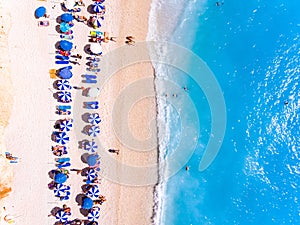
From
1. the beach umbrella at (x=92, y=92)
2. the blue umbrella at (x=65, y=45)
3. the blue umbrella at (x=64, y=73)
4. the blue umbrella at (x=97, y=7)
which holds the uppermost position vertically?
the blue umbrella at (x=97, y=7)

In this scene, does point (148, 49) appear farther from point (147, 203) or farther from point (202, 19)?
point (147, 203)

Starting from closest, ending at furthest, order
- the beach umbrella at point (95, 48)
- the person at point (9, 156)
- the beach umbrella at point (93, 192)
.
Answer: the person at point (9, 156), the beach umbrella at point (93, 192), the beach umbrella at point (95, 48)

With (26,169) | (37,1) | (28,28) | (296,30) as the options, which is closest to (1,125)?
(26,169)

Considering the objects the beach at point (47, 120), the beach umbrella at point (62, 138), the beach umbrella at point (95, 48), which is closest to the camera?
the beach at point (47, 120)

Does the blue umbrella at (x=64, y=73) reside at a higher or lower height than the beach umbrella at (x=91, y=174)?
higher

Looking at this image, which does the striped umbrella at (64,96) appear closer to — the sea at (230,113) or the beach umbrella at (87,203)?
the sea at (230,113)

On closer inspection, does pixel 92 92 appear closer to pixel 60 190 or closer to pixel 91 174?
pixel 91 174

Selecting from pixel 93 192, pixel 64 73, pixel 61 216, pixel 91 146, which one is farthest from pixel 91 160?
pixel 64 73

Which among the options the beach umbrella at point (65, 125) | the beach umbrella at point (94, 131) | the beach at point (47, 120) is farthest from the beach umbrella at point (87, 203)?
the beach umbrella at point (65, 125)
